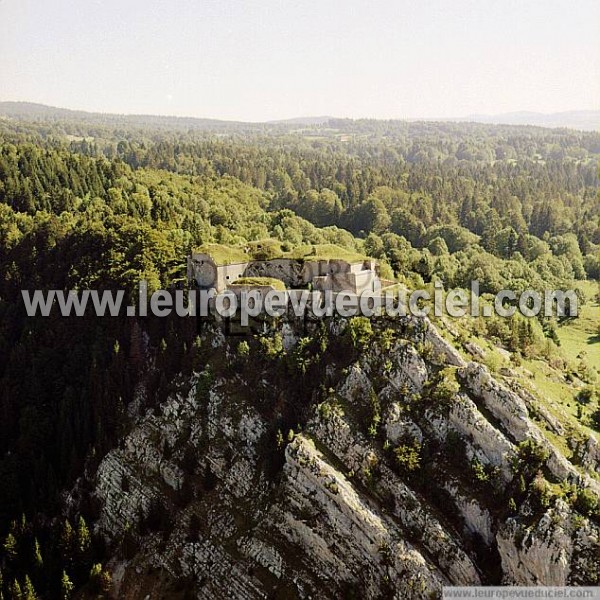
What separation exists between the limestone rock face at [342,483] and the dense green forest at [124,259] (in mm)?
4039

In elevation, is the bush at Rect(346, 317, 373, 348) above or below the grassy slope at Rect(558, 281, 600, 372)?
above

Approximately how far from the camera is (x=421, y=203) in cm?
10188

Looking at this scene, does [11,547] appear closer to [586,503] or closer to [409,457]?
[409,457]

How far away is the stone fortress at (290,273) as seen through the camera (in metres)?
45.8

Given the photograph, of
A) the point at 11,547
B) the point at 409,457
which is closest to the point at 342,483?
the point at 409,457

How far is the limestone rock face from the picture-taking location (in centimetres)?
3219

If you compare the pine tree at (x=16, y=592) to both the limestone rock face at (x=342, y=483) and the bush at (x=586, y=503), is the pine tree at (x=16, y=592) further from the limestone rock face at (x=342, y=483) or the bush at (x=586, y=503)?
the bush at (x=586, y=503)

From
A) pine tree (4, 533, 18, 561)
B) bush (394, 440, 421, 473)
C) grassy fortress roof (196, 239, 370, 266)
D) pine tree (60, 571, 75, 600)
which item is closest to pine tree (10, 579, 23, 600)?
pine tree (60, 571, 75, 600)

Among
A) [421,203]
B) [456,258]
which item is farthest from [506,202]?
[456,258]

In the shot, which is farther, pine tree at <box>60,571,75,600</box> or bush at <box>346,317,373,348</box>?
bush at <box>346,317,373,348</box>

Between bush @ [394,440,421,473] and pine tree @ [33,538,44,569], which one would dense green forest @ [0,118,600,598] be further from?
bush @ [394,440,421,473]

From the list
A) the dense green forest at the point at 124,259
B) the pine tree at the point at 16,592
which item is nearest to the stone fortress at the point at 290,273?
the dense green forest at the point at 124,259

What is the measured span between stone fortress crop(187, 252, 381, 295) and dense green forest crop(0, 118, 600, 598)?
3.97m

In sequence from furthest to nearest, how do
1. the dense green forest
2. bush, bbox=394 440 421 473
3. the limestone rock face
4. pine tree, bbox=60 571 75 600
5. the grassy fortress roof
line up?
1. the grassy fortress roof
2. the dense green forest
3. pine tree, bbox=60 571 75 600
4. bush, bbox=394 440 421 473
5. the limestone rock face
